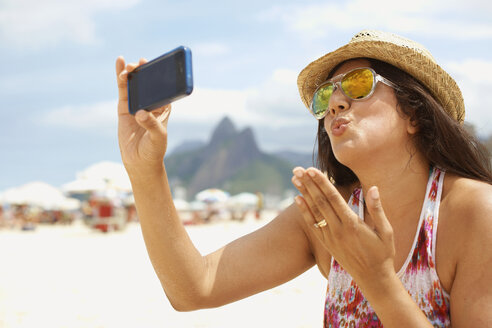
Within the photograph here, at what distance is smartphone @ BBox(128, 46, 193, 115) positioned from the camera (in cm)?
154

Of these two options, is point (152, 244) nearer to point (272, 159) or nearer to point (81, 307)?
point (81, 307)

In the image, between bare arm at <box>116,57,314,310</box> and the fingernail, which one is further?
bare arm at <box>116,57,314,310</box>

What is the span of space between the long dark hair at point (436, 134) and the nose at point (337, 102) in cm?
19

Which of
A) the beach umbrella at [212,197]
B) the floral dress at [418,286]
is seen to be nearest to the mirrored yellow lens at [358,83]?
the floral dress at [418,286]

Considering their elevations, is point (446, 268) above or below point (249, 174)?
below

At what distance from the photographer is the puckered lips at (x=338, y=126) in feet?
6.25

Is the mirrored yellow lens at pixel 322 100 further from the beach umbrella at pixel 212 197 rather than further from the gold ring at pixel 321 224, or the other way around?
the beach umbrella at pixel 212 197

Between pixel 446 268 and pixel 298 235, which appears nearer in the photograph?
pixel 446 268

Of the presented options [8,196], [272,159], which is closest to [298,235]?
[8,196]

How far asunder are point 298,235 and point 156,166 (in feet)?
2.50

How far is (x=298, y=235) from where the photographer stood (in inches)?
88.3

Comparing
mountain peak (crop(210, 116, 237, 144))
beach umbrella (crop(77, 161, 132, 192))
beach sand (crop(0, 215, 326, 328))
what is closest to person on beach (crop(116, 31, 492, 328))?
beach sand (crop(0, 215, 326, 328))

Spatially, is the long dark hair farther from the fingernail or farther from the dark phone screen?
the dark phone screen

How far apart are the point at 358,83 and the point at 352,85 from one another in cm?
3
